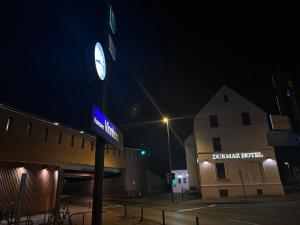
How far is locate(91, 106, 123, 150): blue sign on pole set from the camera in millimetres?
5738

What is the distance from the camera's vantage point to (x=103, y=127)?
256 inches

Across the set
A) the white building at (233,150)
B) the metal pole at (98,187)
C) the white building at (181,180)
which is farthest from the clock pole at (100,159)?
the white building at (181,180)

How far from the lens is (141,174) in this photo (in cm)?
4444

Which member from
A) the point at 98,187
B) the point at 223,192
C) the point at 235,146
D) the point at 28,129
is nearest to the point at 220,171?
the point at 223,192

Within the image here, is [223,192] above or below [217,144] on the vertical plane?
below

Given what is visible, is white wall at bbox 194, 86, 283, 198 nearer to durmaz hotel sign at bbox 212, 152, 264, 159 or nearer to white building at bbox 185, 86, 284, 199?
white building at bbox 185, 86, 284, 199

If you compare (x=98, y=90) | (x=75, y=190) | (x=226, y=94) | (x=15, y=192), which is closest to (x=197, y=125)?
(x=226, y=94)

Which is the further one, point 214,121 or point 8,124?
point 214,121

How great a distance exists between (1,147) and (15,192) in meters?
4.42

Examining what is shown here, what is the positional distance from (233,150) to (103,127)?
27.5m

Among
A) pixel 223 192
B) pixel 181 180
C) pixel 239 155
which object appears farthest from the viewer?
pixel 181 180

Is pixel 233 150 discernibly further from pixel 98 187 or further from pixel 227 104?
pixel 98 187

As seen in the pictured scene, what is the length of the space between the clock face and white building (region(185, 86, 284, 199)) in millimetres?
25559

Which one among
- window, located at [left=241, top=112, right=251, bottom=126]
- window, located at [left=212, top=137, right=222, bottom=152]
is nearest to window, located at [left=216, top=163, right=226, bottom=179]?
window, located at [left=212, top=137, right=222, bottom=152]
